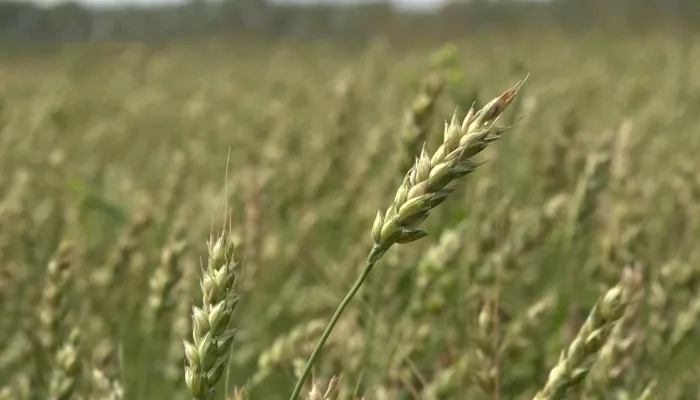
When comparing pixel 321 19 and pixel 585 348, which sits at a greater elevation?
pixel 585 348

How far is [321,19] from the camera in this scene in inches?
814

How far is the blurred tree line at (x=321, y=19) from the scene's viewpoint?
15312 millimetres

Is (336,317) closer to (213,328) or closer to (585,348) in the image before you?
(213,328)

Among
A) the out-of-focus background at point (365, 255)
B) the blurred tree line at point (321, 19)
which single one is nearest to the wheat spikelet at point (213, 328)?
the out-of-focus background at point (365, 255)

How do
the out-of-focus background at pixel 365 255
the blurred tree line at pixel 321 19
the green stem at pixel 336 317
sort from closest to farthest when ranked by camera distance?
the green stem at pixel 336 317, the out-of-focus background at pixel 365 255, the blurred tree line at pixel 321 19

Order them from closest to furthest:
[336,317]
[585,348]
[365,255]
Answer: [336,317] → [585,348] → [365,255]

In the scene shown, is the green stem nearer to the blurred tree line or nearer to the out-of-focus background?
the out-of-focus background

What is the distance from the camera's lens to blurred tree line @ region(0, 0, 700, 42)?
1531 cm

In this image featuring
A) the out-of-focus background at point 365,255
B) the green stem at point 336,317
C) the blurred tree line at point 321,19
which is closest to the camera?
the green stem at point 336,317

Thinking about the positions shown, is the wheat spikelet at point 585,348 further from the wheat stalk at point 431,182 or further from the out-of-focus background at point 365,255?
the wheat stalk at point 431,182

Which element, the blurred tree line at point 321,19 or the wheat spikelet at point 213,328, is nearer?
the wheat spikelet at point 213,328

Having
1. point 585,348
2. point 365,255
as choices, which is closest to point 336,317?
point 585,348

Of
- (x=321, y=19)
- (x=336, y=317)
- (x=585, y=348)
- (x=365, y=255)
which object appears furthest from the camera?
(x=321, y=19)

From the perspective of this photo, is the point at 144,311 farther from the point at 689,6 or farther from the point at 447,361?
the point at 689,6
